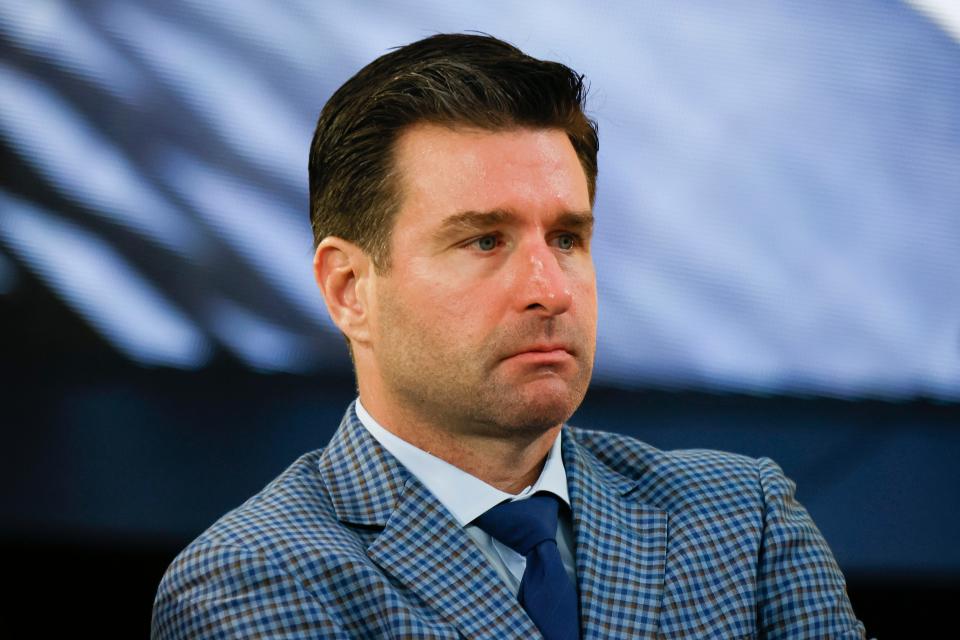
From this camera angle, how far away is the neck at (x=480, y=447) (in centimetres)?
170

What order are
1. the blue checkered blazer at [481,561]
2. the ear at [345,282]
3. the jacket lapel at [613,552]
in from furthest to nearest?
the ear at [345,282], the jacket lapel at [613,552], the blue checkered blazer at [481,561]

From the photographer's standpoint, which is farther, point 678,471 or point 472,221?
point 678,471

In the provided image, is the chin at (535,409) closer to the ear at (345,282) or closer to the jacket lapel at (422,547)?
the jacket lapel at (422,547)

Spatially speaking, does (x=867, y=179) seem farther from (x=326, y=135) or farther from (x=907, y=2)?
(x=326, y=135)

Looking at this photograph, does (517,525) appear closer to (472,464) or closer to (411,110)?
(472,464)

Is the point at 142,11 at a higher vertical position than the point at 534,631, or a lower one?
higher

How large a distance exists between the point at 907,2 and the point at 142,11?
1714 millimetres

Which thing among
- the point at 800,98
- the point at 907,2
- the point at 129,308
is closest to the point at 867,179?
the point at 800,98

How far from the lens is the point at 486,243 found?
5.44 ft

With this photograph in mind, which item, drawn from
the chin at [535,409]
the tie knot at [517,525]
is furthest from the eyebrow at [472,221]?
the tie knot at [517,525]

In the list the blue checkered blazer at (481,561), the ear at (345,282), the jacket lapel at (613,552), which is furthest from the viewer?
the ear at (345,282)

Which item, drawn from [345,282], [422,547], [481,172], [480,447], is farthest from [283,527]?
[481,172]

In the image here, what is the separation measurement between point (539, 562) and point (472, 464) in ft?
0.54

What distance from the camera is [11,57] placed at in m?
2.70
